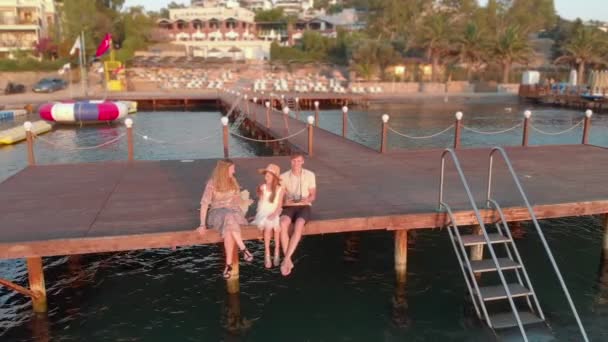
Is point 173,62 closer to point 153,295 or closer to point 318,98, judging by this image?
point 318,98

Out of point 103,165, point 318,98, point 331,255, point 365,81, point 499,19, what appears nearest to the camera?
point 331,255

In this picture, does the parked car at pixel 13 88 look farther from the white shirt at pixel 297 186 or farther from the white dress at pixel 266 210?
the white dress at pixel 266 210

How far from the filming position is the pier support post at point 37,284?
8.55 meters

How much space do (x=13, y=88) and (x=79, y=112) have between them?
2946 centimetres

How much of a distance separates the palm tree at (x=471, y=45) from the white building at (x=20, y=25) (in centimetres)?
5556

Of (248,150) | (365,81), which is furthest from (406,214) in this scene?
(365,81)

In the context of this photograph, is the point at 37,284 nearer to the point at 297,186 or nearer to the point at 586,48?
the point at 297,186

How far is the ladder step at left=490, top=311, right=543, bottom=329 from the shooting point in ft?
26.5

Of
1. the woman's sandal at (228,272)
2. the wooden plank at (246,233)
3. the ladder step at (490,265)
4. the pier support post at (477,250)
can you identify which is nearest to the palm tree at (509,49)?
the wooden plank at (246,233)

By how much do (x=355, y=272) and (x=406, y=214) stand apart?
7.89 feet

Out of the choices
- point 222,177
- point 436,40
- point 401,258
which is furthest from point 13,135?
point 436,40

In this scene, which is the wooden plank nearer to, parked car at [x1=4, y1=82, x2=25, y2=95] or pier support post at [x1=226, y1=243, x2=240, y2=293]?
pier support post at [x1=226, y1=243, x2=240, y2=293]

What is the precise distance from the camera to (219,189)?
8.19 m

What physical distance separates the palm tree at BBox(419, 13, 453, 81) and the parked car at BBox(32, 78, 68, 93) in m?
42.5
